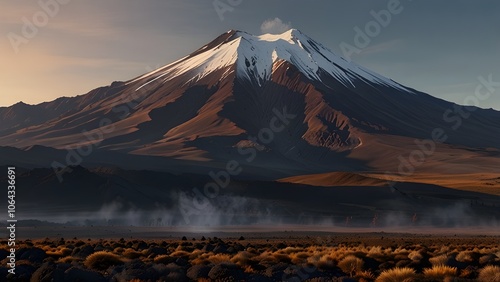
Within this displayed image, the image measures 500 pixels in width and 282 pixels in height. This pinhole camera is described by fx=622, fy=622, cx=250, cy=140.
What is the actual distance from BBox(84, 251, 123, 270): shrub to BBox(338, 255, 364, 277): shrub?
23.7 ft

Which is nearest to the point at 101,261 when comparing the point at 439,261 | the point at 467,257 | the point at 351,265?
the point at 351,265

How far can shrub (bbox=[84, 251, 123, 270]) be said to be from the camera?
19.8 m

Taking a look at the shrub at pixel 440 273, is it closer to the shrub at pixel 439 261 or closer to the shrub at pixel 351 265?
the shrub at pixel 351 265

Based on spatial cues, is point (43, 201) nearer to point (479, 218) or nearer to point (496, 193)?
point (479, 218)

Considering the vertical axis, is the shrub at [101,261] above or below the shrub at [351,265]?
above

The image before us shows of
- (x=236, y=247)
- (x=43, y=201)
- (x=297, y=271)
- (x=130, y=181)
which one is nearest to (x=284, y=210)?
(x=130, y=181)

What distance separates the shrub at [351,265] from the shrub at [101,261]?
7230 millimetres

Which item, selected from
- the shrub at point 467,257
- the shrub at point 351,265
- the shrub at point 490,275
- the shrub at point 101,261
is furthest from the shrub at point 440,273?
the shrub at point 101,261

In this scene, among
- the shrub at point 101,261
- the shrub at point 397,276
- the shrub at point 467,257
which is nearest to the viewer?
the shrub at point 397,276

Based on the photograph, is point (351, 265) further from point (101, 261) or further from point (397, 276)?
point (101, 261)

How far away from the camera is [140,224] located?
225 feet

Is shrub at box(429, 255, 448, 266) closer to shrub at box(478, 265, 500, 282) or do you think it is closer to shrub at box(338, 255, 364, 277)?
shrub at box(338, 255, 364, 277)

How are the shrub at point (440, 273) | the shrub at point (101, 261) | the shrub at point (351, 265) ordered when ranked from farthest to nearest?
1. the shrub at point (101, 261)
2. the shrub at point (351, 265)
3. the shrub at point (440, 273)

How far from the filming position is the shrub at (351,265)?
19.1m
